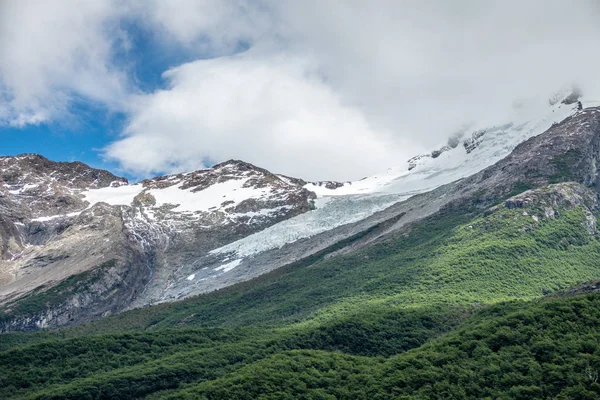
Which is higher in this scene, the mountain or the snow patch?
the snow patch

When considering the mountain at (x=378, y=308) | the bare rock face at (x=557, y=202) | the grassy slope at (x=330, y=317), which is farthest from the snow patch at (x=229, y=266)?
the bare rock face at (x=557, y=202)

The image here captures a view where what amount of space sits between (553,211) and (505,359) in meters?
65.8

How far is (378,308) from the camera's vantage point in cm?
9775

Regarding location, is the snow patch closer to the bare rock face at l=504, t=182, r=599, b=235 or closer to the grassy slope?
the grassy slope

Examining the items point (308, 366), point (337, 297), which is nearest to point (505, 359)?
point (308, 366)

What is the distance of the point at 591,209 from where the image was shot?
12850 cm

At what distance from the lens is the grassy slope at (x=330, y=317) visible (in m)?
77.2

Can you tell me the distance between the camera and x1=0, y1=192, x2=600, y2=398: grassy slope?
77250 mm

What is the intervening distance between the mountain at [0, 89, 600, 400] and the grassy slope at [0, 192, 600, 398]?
31 centimetres

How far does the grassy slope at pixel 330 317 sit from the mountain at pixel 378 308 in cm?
31

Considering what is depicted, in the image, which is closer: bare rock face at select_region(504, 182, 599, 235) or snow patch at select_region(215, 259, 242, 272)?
bare rock face at select_region(504, 182, 599, 235)

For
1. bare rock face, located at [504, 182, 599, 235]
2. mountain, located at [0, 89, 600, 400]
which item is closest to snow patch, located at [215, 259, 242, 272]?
mountain, located at [0, 89, 600, 400]

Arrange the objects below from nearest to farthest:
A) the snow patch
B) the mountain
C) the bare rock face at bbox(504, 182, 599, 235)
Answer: the mountain, the bare rock face at bbox(504, 182, 599, 235), the snow patch

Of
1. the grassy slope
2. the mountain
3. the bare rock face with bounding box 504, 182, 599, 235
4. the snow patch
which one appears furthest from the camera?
the snow patch
